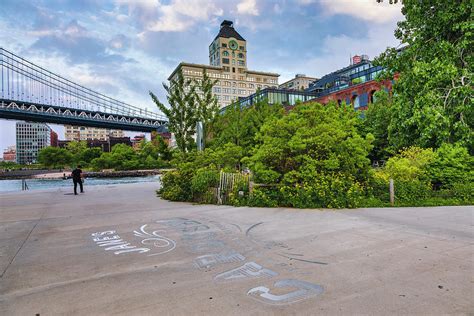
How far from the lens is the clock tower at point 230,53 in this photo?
13890 cm

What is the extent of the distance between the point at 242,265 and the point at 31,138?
236470mm

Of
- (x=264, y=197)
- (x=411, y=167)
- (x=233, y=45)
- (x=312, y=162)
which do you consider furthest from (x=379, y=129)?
(x=233, y=45)

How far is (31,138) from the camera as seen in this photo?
196 metres

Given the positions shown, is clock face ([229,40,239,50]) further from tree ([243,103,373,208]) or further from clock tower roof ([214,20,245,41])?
tree ([243,103,373,208])

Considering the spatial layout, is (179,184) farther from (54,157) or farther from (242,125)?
(54,157)

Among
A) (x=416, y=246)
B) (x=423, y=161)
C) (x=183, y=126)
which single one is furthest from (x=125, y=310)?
(x=183, y=126)

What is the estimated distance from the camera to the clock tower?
456 ft

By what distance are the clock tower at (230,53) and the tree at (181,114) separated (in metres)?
124

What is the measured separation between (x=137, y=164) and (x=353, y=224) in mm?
72249

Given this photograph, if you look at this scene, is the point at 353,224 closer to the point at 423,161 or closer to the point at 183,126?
the point at 423,161

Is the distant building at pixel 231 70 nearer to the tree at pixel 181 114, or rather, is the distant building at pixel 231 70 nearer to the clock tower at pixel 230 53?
the clock tower at pixel 230 53

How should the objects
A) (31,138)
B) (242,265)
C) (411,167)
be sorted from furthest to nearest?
(31,138) → (411,167) → (242,265)

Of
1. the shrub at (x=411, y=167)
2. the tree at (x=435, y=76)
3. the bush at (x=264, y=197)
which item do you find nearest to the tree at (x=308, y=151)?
the bush at (x=264, y=197)

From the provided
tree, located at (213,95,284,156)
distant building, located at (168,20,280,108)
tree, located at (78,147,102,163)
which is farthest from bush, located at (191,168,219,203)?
distant building, located at (168,20,280,108)
